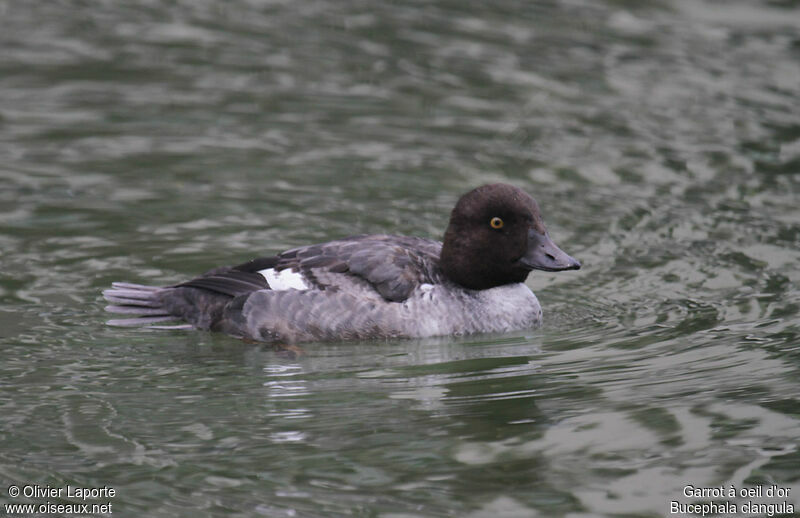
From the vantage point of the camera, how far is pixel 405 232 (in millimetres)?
10242

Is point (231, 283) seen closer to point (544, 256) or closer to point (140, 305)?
point (140, 305)

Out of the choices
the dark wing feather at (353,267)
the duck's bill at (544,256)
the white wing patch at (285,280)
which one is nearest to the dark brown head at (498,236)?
the duck's bill at (544,256)

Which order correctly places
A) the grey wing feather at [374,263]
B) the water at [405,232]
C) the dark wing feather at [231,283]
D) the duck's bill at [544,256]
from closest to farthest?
the water at [405,232]
the duck's bill at [544,256]
the grey wing feather at [374,263]
the dark wing feather at [231,283]

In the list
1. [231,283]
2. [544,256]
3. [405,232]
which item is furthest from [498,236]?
[405,232]

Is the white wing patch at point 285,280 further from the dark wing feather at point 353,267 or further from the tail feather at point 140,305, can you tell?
the tail feather at point 140,305

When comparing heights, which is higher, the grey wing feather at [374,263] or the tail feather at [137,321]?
the grey wing feather at [374,263]

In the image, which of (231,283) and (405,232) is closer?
(231,283)

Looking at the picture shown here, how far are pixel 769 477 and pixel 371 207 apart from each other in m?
5.32

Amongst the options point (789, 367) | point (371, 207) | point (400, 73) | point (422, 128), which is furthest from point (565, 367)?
point (400, 73)

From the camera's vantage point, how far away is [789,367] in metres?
7.33

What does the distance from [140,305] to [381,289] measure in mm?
1667

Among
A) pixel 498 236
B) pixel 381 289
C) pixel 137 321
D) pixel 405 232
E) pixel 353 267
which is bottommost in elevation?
pixel 137 321

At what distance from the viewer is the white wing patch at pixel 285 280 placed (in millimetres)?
8211

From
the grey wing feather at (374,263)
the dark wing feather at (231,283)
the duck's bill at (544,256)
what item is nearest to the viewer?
the duck's bill at (544,256)
